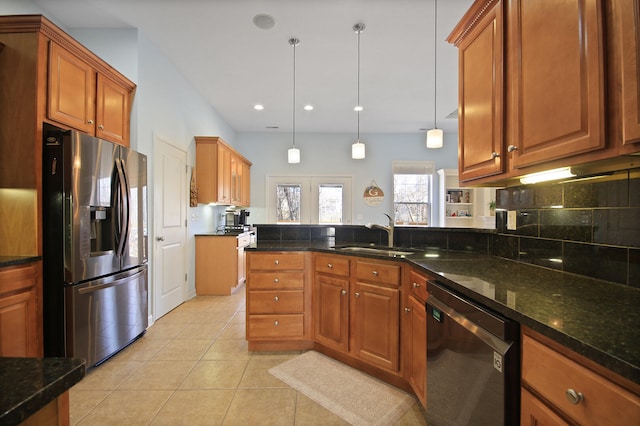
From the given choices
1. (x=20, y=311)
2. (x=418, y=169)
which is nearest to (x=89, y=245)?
(x=20, y=311)

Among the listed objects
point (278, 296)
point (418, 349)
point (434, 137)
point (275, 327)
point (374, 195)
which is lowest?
point (275, 327)

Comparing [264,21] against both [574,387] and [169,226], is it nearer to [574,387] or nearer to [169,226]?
[169,226]

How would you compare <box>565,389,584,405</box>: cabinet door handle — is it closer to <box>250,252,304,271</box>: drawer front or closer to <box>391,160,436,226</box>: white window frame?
<box>250,252,304,271</box>: drawer front

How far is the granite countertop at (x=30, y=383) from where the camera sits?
0.40 m

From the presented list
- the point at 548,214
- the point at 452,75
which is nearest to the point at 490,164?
the point at 548,214

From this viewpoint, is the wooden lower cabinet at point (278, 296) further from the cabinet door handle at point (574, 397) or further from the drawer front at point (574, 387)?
the cabinet door handle at point (574, 397)

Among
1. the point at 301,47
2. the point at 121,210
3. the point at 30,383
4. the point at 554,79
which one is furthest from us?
the point at 301,47

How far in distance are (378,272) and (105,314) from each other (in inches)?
85.7

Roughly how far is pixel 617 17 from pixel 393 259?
1458mm

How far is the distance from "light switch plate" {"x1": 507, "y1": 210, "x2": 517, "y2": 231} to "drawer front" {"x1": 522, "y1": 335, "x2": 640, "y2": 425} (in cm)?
109

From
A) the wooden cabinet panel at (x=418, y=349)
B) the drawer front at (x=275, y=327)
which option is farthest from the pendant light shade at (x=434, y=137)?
the drawer front at (x=275, y=327)

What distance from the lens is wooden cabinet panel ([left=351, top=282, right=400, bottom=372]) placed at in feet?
6.27

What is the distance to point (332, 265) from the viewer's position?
2.29 m

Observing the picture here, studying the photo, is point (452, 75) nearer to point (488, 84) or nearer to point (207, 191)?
point (488, 84)
